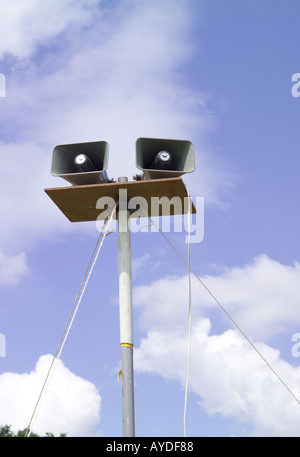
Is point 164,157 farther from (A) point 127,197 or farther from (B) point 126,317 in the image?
(B) point 126,317

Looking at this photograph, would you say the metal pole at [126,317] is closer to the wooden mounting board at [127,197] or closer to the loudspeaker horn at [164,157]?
the wooden mounting board at [127,197]

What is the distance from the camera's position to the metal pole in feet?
26.4

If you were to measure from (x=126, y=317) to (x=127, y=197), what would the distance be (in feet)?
5.59

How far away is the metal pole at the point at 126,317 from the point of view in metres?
8.04

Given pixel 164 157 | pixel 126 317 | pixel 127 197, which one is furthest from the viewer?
pixel 127 197

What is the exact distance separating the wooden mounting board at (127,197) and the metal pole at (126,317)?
0.16 metres

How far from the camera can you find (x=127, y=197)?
8969mm

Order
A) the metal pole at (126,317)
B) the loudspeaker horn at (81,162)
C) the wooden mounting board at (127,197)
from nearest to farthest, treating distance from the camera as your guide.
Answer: the metal pole at (126,317) → the wooden mounting board at (127,197) → the loudspeaker horn at (81,162)

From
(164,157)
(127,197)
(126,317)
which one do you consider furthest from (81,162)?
(126,317)

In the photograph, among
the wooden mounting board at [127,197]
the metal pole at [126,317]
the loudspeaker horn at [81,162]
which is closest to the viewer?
the metal pole at [126,317]

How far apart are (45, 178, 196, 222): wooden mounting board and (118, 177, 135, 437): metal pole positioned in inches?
6.2

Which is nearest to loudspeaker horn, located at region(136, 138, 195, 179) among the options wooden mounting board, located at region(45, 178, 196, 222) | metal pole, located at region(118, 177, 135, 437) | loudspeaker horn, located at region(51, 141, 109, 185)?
wooden mounting board, located at region(45, 178, 196, 222)

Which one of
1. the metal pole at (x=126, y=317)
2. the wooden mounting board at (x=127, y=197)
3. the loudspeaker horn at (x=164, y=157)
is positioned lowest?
the metal pole at (x=126, y=317)

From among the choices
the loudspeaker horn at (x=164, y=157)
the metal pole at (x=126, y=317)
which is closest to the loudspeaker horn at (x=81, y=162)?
the metal pole at (x=126, y=317)
